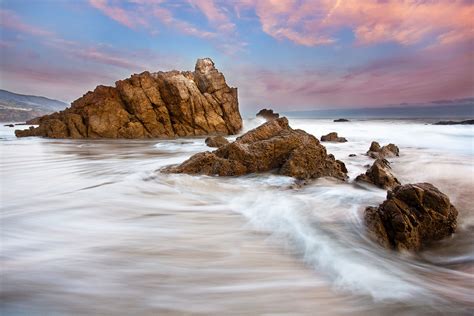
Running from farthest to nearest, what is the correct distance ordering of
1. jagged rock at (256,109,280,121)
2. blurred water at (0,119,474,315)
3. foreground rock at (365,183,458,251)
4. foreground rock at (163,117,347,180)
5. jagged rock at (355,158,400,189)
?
jagged rock at (256,109,280,121) < foreground rock at (163,117,347,180) < jagged rock at (355,158,400,189) < foreground rock at (365,183,458,251) < blurred water at (0,119,474,315)

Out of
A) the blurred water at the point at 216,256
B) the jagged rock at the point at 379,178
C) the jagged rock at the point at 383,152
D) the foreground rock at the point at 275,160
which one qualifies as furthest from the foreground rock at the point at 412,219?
the jagged rock at the point at 383,152

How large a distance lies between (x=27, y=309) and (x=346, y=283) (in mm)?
2433

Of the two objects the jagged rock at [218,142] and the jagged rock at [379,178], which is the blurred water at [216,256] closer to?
the jagged rock at [379,178]

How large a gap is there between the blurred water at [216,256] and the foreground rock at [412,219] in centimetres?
15

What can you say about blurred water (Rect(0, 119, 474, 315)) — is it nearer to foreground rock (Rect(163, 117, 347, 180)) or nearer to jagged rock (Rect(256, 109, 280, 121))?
foreground rock (Rect(163, 117, 347, 180))

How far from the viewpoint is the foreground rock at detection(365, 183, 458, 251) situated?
3213 mm

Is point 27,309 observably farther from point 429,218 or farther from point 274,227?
point 429,218

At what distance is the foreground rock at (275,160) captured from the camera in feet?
20.4

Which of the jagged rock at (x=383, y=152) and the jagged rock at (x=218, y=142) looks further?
the jagged rock at (x=218, y=142)

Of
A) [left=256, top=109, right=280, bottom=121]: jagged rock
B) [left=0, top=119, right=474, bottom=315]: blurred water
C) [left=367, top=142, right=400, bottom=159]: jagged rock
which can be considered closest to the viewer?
[left=0, top=119, right=474, bottom=315]: blurred water

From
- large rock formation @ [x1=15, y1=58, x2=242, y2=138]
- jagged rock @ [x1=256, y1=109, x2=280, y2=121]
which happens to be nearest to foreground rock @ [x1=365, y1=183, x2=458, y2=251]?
large rock formation @ [x1=15, y1=58, x2=242, y2=138]

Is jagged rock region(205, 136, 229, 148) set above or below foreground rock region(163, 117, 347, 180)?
above

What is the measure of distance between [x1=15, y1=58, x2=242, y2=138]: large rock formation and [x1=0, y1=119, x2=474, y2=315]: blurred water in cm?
2113

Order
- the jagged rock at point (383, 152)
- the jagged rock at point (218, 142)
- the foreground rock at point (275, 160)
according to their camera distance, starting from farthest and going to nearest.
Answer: the jagged rock at point (218, 142) → the jagged rock at point (383, 152) → the foreground rock at point (275, 160)
